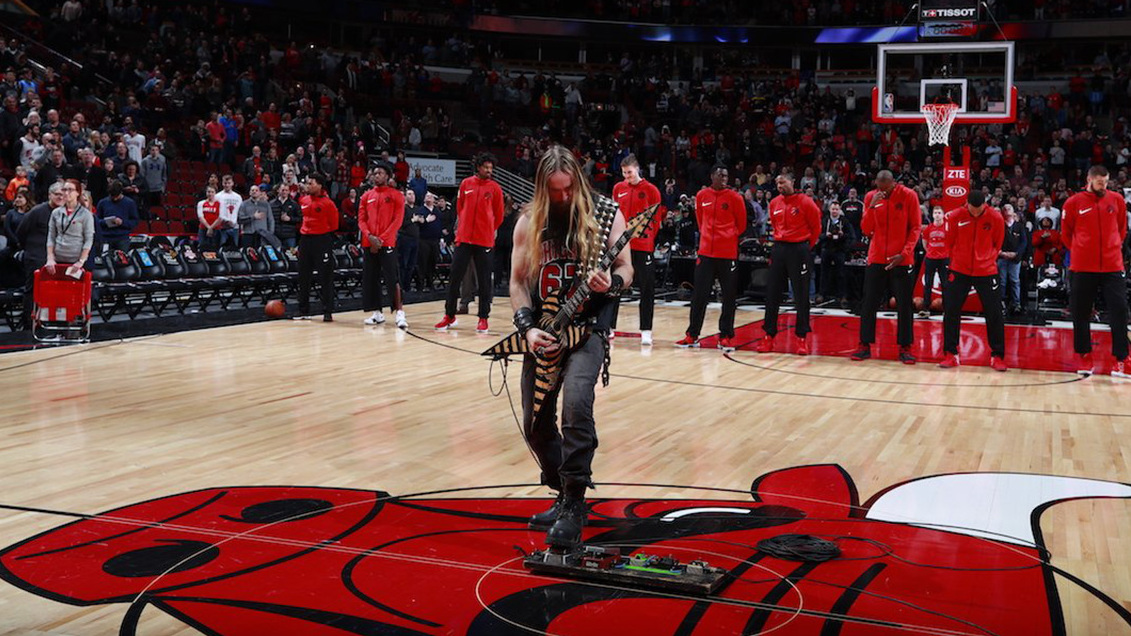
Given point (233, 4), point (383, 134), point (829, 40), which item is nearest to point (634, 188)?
point (383, 134)

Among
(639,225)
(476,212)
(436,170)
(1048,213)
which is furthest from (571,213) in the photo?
(436,170)

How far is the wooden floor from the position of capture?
191 inches

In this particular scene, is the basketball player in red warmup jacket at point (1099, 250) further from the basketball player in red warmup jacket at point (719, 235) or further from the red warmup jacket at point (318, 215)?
the red warmup jacket at point (318, 215)

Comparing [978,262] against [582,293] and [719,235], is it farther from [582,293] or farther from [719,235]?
[582,293]

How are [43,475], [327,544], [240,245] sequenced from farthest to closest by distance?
[240,245] → [43,475] → [327,544]

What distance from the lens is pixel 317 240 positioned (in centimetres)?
1246

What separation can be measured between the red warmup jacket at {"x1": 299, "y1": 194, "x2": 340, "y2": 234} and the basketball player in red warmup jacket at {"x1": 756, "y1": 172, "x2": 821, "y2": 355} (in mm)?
5083

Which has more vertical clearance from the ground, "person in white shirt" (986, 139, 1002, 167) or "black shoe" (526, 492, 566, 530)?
"person in white shirt" (986, 139, 1002, 167)

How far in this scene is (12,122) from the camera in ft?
50.8

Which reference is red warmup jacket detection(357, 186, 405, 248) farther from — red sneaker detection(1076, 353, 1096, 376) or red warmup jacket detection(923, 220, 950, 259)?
red sneaker detection(1076, 353, 1096, 376)

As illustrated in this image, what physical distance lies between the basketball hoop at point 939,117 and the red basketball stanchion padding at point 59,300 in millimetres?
14125

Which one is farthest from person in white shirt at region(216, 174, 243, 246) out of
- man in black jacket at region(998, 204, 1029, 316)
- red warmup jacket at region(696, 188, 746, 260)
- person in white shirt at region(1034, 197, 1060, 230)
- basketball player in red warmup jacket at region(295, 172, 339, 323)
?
person in white shirt at region(1034, 197, 1060, 230)

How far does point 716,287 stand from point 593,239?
14327mm

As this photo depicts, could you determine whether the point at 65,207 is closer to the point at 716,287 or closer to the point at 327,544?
the point at 327,544
